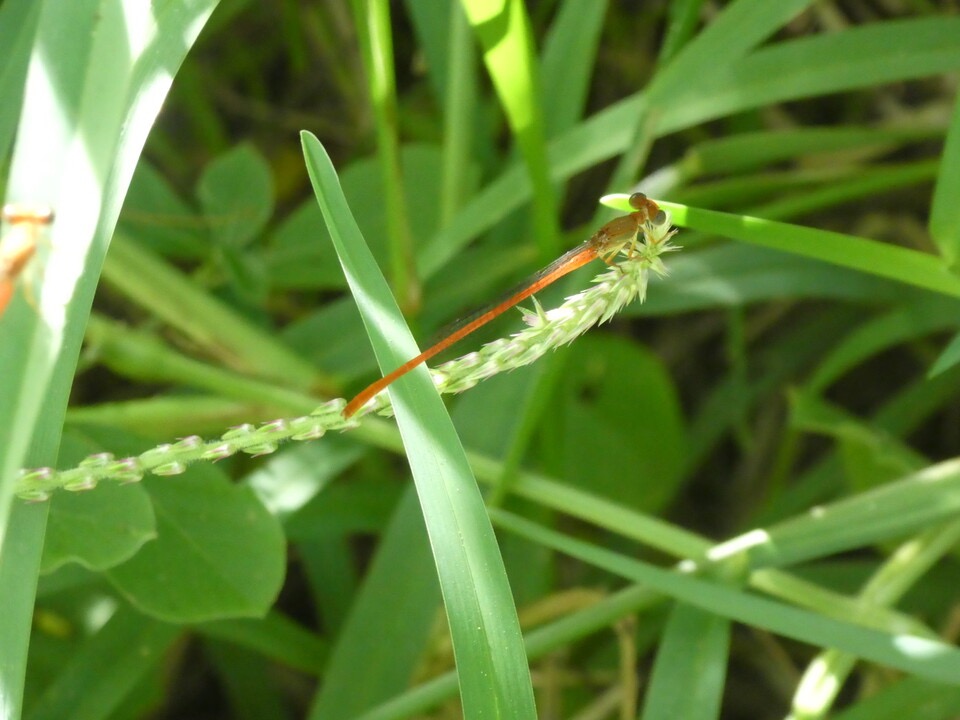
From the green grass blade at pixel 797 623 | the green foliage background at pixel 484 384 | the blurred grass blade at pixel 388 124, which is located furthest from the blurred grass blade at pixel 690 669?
the blurred grass blade at pixel 388 124

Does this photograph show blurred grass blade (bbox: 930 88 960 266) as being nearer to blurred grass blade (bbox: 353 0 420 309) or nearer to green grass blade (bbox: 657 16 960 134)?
green grass blade (bbox: 657 16 960 134)

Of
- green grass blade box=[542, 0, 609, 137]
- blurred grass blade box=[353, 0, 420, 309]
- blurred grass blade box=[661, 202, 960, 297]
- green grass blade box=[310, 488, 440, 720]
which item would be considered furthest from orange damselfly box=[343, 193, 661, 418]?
green grass blade box=[542, 0, 609, 137]

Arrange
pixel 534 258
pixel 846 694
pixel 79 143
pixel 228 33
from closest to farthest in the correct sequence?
pixel 79 143
pixel 534 258
pixel 846 694
pixel 228 33

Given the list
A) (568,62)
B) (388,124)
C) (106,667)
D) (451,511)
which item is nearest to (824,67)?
(568,62)

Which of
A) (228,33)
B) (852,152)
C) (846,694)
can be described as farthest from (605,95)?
(846,694)

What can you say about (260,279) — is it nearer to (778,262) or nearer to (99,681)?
(99,681)

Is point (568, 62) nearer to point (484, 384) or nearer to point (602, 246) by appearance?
point (484, 384)

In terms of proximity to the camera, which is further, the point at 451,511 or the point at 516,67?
the point at 516,67
